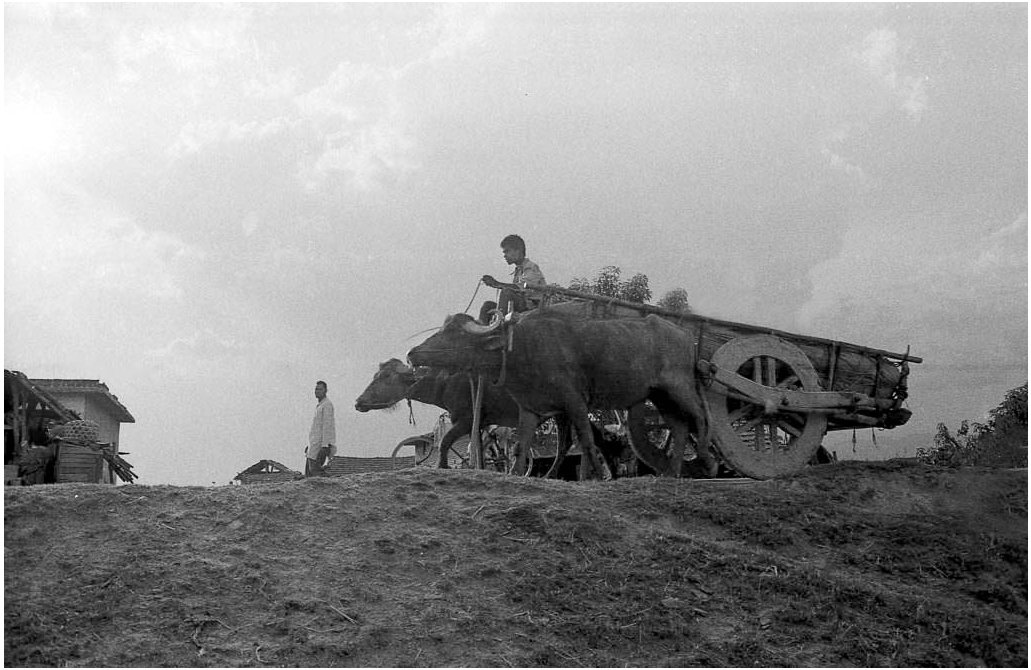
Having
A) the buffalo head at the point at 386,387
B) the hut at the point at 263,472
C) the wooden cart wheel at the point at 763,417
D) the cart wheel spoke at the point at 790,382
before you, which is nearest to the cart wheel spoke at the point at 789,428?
the wooden cart wheel at the point at 763,417

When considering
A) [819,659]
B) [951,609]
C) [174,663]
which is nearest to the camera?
[174,663]

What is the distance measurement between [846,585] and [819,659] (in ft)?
3.55

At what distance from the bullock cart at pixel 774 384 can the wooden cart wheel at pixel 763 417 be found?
0.04ft

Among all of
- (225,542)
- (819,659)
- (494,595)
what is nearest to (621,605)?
(494,595)

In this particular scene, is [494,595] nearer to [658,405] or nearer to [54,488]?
[54,488]

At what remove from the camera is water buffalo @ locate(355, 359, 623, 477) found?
1149 centimetres

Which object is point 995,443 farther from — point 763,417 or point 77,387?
point 77,387

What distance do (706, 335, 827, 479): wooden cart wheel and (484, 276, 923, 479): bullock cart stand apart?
1 centimetres

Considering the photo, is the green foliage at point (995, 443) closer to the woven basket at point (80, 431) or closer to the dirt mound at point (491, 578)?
the dirt mound at point (491, 578)

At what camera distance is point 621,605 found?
6.04 m

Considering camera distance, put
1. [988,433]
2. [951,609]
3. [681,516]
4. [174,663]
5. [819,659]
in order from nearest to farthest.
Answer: [174,663], [819,659], [951,609], [681,516], [988,433]

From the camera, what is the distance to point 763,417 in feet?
36.7

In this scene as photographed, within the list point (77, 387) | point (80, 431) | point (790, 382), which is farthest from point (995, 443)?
point (77, 387)

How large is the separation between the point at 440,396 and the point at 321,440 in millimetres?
1574
